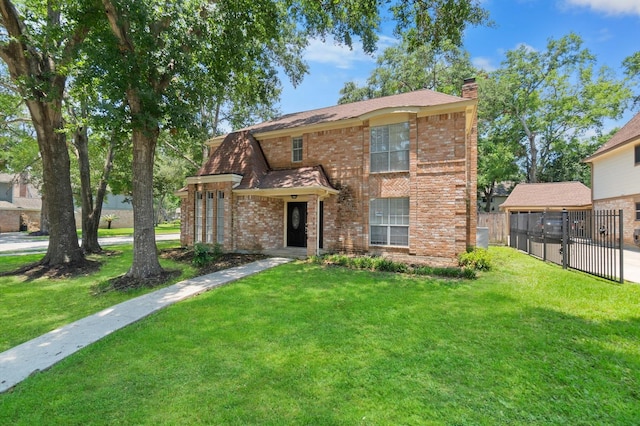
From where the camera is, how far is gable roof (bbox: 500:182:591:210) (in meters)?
22.3

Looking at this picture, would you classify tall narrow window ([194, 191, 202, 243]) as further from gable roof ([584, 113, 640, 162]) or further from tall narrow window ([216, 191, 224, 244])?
gable roof ([584, 113, 640, 162])

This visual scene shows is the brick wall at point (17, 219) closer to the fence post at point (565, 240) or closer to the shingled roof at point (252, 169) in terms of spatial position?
the shingled roof at point (252, 169)

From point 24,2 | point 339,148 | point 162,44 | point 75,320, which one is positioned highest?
point 24,2

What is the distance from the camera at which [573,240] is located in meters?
10.7

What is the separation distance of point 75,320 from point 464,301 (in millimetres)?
8194

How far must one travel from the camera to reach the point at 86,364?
154 inches

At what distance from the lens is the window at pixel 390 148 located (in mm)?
11430

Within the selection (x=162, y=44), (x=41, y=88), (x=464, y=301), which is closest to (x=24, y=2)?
(x=41, y=88)

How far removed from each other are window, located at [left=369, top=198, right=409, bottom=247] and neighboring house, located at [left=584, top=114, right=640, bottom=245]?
45.4 ft

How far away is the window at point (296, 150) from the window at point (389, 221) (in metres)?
4.23

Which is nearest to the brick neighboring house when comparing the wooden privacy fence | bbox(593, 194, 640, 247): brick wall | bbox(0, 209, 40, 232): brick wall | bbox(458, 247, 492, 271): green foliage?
bbox(458, 247, 492, 271): green foliage

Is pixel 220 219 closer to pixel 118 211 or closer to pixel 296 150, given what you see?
pixel 296 150

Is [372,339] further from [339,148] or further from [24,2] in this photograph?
[24,2]

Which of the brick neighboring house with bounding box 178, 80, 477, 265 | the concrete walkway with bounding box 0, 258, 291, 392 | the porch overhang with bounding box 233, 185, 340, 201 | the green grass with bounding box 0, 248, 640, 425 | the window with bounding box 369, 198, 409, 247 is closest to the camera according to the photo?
the green grass with bounding box 0, 248, 640, 425
